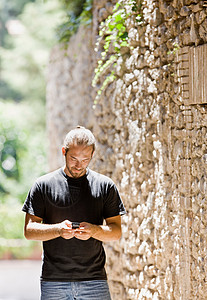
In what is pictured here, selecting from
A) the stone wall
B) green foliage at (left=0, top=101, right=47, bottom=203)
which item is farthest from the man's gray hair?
green foliage at (left=0, top=101, right=47, bottom=203)

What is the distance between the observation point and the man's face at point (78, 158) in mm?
2822

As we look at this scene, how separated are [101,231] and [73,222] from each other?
154mm

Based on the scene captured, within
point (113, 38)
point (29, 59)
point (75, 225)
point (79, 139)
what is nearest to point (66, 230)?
point (75, 225)

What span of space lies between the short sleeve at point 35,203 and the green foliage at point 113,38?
6.07 feet

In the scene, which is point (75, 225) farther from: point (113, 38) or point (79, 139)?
point (113, 38)

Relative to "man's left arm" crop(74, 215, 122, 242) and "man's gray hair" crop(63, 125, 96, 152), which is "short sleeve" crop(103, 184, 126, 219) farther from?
"man's gray hair" crop(63, 125, 96, 152)

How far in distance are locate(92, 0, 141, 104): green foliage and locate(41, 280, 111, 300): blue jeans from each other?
2162mm

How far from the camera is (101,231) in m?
2.83

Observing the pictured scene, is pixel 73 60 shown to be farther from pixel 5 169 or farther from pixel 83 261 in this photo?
pixel 5 169

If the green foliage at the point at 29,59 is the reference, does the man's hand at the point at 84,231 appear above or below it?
below

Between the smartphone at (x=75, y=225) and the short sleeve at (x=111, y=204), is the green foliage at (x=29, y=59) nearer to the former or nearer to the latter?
the short sleeve at (x=111, y=204)

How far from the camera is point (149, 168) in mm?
4035

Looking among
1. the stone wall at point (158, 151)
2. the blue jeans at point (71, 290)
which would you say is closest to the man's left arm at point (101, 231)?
the blue jeans at point (71, 290)

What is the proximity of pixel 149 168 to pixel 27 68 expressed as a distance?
10.5 m
